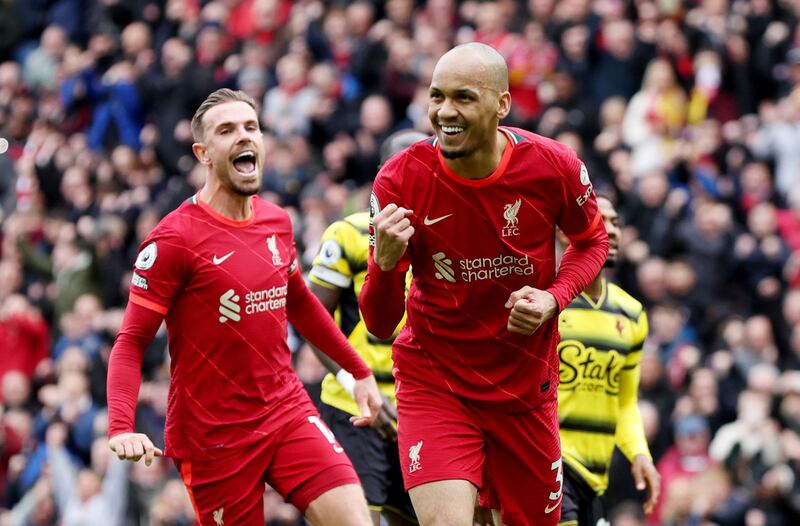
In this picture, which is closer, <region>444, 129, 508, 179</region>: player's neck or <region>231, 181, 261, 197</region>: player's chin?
<region>444, 129, 508, 179</region>: player's neck

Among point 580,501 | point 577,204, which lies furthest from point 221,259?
point 580,501

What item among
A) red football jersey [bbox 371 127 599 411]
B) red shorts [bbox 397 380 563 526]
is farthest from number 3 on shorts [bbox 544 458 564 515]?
red football jersey [bbox 371 127 599 411]

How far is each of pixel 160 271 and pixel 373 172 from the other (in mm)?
9079

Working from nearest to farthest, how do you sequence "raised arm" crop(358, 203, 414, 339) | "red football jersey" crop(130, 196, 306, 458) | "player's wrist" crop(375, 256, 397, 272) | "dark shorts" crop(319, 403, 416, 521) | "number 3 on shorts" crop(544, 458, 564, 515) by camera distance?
"raised arm" crop(358, 203, 414, 339) → "player's wrist" crop(375, 256, 397, 272) → "number 3 on shorts" crop(544, 458, 564, 515) → "red football jersey" crop(130, 196, 306, 458) → "dark shorts" crop(319, 403, 416, 521)

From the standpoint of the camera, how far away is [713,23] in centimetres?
1702

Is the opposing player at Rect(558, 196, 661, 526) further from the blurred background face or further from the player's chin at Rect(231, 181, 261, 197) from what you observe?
the player's chin at Rect(231, 181, 261, 197)

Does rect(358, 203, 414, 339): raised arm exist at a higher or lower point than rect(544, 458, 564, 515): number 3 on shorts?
higher

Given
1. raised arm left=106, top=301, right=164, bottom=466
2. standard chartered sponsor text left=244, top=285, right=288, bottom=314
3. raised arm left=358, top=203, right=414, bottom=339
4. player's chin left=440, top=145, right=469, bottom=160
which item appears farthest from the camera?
standard chartered sponsor text left=244, top=285, right=288, bottom=314

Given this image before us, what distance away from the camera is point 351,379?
949 cm

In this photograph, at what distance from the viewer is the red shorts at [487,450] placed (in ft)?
25.6

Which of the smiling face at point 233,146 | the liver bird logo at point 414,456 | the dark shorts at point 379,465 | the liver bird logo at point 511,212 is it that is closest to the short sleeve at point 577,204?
the liver bird logo at point 511,212

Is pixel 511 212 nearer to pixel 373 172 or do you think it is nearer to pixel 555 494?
pixel 555 494

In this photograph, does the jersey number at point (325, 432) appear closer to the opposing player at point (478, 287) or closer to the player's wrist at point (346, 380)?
the opposing player at point (478, 287)

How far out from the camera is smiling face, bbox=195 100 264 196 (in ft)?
27.9
